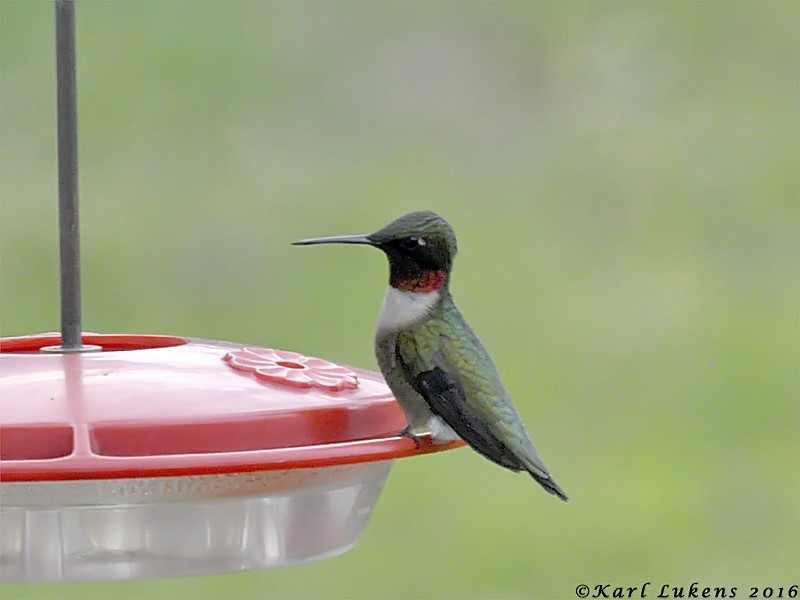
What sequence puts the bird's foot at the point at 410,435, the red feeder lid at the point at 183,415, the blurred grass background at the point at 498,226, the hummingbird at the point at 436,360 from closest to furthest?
the red feeder lid at the point at 183,415 < the bird's foot at the point at 410,435 < the hummingbird at the point at 436,360 < the blurred grass background at the point at 498,226

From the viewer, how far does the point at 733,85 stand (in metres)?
6.41

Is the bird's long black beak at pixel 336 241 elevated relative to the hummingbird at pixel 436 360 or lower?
elevated

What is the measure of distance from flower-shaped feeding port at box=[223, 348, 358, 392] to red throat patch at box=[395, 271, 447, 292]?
A: 146mm

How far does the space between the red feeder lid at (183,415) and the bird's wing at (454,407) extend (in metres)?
0.05

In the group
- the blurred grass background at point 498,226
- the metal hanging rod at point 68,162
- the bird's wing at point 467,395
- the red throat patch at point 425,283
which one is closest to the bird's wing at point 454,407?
the bird's wing at point 467,395

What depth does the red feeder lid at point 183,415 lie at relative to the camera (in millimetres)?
1717

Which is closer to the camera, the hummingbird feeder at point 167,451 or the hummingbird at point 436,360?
the hummingbird feeder at point 167,451

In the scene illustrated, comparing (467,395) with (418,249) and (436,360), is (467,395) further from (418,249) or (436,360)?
(418,249)

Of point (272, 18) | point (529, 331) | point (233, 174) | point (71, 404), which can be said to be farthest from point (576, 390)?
point (71, 404)

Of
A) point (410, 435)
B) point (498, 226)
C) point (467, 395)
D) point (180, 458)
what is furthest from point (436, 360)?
point (498, 226)

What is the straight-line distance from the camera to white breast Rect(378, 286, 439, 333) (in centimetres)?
224

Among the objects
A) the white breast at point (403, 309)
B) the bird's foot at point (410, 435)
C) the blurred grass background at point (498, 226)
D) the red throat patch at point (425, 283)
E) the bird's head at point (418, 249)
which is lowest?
the blurred grass background at point (498, 226)

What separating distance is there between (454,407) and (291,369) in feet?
0.78

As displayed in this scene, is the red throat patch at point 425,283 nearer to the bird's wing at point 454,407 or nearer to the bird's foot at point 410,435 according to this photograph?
the bird's wing at point 454,407
